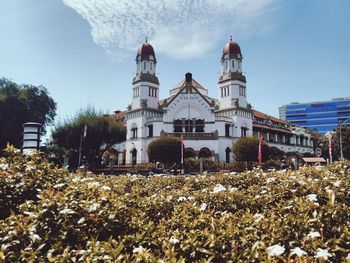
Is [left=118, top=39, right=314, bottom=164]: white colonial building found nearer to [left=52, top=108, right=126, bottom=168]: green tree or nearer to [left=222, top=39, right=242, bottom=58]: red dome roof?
[left=222, top=39, right=242, bottom=58]: red dome roof

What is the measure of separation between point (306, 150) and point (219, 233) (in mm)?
77036

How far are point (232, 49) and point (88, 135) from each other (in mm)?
29117

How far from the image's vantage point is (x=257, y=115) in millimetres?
71375

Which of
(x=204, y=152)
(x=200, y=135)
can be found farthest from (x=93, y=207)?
(x=204, y=152)

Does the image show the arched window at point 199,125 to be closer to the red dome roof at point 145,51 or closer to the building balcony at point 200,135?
the building balcony at point 200,135

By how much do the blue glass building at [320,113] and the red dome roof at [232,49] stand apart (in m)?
102

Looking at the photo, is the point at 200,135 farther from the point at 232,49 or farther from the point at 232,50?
the point at 232,49

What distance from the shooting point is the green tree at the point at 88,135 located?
50719 mm

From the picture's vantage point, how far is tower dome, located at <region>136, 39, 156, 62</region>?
197ft

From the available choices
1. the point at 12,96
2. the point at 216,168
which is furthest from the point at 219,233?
the point at 12,96

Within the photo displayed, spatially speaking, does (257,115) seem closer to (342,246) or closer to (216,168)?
(216,168)

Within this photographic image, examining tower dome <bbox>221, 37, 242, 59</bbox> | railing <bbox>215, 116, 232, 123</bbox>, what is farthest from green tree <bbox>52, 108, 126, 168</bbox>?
tower dome <bbox>221, 37, 242, 59</bbox>

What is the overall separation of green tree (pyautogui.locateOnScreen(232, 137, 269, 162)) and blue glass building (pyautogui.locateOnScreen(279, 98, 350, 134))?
356 feet

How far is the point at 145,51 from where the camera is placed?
60.3 m
